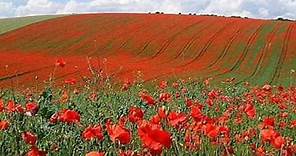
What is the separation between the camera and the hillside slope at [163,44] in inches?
1208

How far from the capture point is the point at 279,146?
2.92 meters

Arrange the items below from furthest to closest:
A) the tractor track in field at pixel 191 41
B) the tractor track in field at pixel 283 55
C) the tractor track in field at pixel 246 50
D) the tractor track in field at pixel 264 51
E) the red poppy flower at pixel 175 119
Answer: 1. the tractor track in field at pixel 191 41
2. the tractor track in field at pixel 246 50
3. the tractor track in field at pixel 264 51
4. the tractor track in field at pixel 283 55
5. the red poppy flower at pixel 175 119

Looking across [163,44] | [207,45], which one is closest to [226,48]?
[207,45]

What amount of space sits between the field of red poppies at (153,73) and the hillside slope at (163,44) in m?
0.07

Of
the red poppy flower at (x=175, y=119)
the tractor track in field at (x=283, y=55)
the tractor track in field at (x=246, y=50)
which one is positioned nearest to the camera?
the red poppy flower at (x=175, y=119)

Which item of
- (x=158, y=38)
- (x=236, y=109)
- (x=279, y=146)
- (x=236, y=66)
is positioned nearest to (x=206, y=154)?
(x=279, y=146)

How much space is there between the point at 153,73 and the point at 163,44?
1401cm

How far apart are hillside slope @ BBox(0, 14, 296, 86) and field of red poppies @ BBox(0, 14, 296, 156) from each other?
0.07m

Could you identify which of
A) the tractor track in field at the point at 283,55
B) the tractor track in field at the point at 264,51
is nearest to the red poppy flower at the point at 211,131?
the tractor track in field at the point at 264,51

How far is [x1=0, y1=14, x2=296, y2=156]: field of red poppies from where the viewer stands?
11.0ft

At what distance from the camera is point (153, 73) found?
24.9 meters

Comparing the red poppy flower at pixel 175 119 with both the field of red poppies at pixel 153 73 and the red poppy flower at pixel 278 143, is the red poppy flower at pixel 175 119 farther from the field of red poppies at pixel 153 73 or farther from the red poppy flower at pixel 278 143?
the red poppy flower at pixel 278 143

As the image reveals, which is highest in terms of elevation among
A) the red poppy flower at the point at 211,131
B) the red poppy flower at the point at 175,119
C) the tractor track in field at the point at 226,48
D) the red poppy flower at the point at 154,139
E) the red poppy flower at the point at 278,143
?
the red poppy flower at the point at 154,139

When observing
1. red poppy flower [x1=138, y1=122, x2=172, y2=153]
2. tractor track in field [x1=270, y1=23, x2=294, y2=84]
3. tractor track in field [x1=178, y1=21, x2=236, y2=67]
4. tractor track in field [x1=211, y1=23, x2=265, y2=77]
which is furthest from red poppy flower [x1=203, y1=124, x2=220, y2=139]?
tractor track in field [x1=178, y1=21, x2=236, y2=67]
